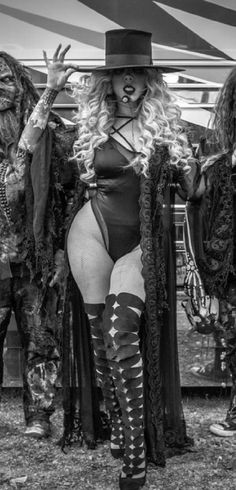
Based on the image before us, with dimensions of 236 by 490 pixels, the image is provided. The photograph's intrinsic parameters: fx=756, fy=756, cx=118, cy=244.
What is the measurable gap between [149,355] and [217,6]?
82.9 inches

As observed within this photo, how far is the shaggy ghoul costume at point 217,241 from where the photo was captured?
3.67 m

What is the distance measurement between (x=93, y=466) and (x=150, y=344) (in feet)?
2.45

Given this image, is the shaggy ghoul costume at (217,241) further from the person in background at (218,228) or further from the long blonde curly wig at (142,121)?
the long blonde curly wig at (142,121)

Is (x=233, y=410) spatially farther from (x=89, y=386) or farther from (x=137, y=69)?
(x=137, y=69)

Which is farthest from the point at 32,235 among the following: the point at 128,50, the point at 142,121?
the point at 128,50

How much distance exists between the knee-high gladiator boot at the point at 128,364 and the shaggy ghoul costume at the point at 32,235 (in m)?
0.62

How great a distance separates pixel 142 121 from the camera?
134 inches

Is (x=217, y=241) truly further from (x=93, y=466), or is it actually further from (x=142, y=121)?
(x=93, y=466)

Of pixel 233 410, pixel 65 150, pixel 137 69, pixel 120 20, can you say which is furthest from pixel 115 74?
pixel 233 410

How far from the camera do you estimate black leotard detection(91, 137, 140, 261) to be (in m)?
3.37

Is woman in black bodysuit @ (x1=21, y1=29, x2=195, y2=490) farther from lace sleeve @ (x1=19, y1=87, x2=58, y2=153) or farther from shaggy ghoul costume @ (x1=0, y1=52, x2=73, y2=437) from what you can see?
shaggy ghoul costume @ (x1=0, y1=52, x2=73, y2=437)

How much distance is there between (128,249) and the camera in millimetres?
3418

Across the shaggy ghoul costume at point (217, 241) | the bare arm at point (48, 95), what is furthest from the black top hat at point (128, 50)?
the shaggy ghoul costume at point (217, 241)

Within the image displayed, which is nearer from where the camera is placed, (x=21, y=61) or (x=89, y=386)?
(x=89, y=386)
